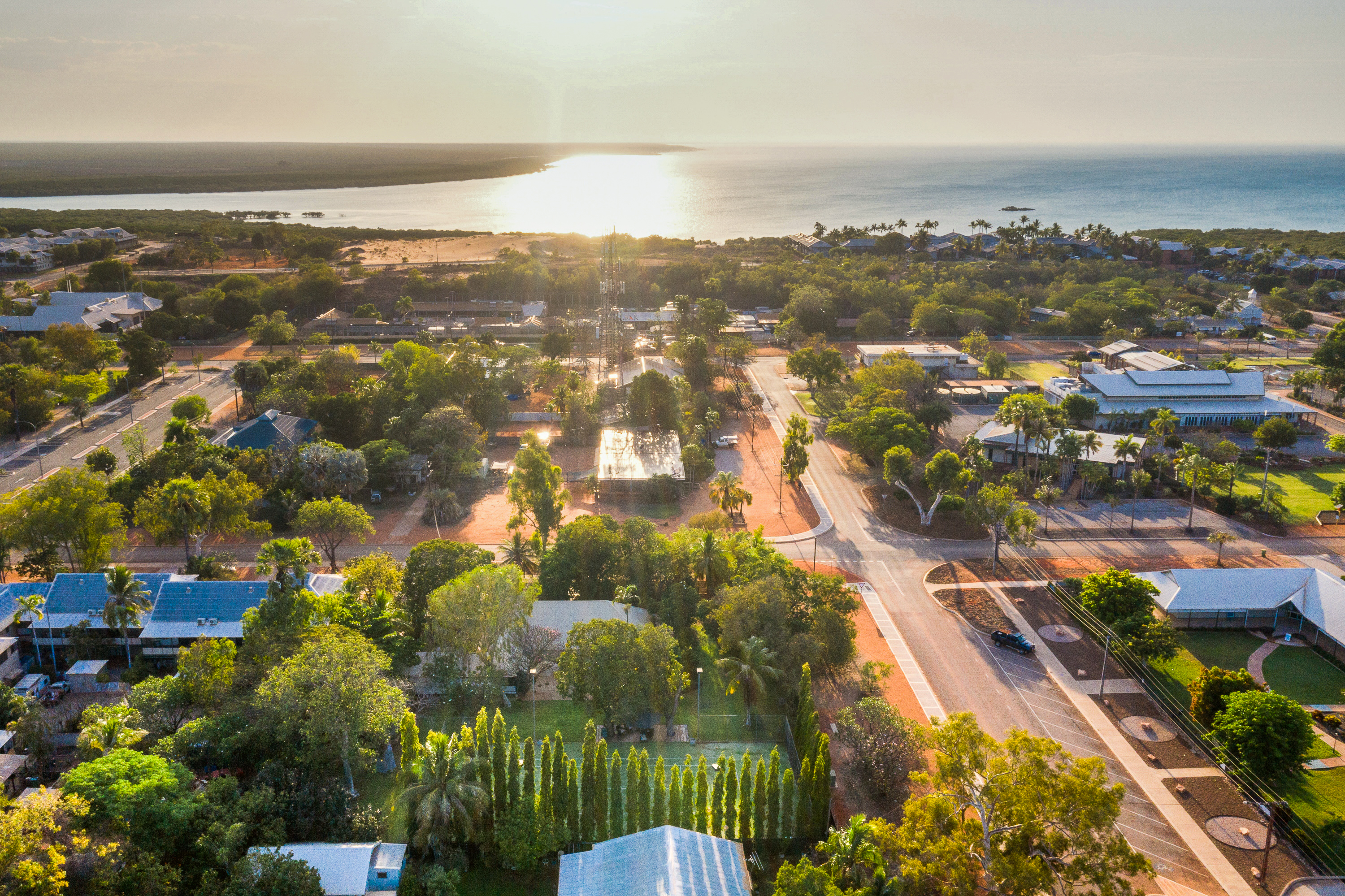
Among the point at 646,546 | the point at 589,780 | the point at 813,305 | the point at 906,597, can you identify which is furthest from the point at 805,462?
the point at 813,305

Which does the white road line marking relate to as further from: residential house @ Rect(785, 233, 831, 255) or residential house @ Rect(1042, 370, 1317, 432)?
residential house @ Rect(785, 233, 831, 255)

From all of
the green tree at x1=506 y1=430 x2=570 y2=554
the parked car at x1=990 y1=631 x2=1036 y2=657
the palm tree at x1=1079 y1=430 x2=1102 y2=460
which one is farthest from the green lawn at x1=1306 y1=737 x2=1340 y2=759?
the green tree at x1=506 y1=430 x2=570 y2=554

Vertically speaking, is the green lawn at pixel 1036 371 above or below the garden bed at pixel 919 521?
above

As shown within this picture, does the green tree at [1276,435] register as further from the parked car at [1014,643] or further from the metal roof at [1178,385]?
the parked car at [1014,643]

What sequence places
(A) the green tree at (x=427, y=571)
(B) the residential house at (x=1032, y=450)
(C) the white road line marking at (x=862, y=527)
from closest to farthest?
(A) the green tree at (x=427, y=571)
(C) the white road line marking at (x=862, y=527)
(B) the residential house at (x=1032, y=450)

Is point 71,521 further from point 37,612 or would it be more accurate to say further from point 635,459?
point 635,459

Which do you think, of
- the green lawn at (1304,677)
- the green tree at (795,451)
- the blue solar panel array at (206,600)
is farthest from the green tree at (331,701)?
the green lawn at (1304,677)

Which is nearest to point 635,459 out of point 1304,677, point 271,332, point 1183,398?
point 1304,677
